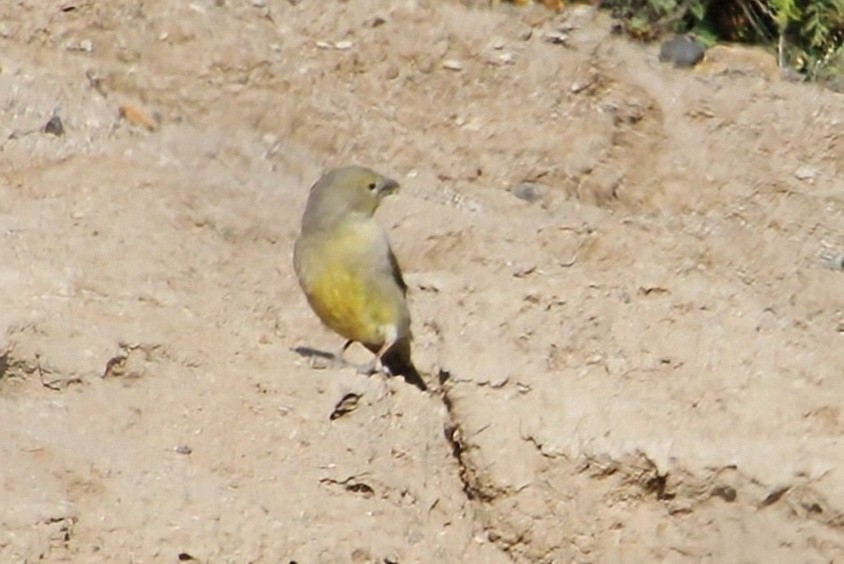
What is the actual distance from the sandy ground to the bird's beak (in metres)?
0.19

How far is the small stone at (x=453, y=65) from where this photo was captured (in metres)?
9.15

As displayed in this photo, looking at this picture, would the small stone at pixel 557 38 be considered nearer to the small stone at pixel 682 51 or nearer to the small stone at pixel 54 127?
the small stone at pixel 682 51

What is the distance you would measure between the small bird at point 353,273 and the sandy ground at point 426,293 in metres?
0.10

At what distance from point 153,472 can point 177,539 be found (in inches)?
12.0

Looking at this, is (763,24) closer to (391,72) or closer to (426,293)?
(391,72)

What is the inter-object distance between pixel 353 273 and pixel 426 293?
274mm

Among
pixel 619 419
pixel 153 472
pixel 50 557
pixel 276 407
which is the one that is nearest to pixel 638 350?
pixel 619 419

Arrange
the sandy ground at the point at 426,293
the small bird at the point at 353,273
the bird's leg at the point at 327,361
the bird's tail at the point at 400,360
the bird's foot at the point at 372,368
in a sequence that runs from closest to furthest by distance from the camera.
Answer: the sandy ground at the point at 426,293 → the bird's leg at the point at 327,361 → the bird's foot at the point at 372,368 → the bird's tail at the point at 400,360 → the small bird at the point at 353,273

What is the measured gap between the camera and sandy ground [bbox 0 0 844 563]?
20.1 feet

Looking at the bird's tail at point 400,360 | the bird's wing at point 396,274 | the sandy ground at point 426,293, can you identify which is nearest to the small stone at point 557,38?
the sandy ground at point 426,293

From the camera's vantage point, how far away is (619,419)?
6.44m

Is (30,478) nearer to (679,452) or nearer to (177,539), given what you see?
(177,539)

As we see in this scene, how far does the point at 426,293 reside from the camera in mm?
7574

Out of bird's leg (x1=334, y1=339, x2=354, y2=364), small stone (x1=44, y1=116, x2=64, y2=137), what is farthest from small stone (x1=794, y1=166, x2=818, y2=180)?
small stone (x1=44, y1=116, x2=64, y2=137)
